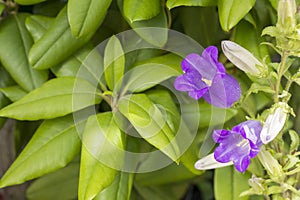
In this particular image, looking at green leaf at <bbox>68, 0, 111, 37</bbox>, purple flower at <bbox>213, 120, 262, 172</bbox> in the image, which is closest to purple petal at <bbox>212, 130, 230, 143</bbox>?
purple flower at <bbox>213, 120, 262, 172</bbox>

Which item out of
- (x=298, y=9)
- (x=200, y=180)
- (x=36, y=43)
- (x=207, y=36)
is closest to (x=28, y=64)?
(x=36, y=43)

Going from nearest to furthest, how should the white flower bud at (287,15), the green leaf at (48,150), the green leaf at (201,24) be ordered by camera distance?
the white flower bud at (287,15)
the green leaf at (48,150)
the green leaf at (201,24)

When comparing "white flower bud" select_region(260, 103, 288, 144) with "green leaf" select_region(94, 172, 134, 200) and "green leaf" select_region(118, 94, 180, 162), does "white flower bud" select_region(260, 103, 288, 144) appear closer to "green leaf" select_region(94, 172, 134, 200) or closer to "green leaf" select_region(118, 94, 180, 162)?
"green leaf" select_region(118, 94, 180, 162)

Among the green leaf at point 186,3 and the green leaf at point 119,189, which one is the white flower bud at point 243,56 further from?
the green leaf at point 119,189

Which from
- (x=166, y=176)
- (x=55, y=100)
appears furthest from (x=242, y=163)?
(x=166, y=176)

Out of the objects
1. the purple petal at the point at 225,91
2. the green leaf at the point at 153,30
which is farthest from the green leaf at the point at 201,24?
the purple petal at the point at 225,91

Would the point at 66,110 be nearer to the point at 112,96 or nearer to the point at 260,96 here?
the point at 112,96
